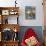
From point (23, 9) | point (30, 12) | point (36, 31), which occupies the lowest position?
point (36, 31)

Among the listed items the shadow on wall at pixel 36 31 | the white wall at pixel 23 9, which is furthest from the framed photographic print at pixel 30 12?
the shadow on wall at pixel 36 31

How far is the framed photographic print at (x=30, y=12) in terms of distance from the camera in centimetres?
553

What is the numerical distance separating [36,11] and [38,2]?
32cm

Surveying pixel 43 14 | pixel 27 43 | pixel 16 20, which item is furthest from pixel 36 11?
pixel 27 43

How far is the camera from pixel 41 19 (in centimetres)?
552

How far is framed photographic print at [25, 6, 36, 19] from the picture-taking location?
5.53m

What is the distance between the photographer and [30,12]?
18.2 ft

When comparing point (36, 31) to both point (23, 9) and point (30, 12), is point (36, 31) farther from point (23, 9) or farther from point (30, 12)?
point (23, 9)

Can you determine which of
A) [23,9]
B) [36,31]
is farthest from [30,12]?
[36,31]

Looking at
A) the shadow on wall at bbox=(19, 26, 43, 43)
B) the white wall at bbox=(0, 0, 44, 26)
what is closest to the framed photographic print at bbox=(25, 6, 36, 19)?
the white wall at bbox=(0, 0, 44, 26)

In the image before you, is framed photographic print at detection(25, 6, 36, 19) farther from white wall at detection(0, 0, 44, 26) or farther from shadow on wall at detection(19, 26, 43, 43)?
shadow on wall at detection(19, 26, 43, 43)

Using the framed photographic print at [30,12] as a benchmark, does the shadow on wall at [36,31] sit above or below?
below

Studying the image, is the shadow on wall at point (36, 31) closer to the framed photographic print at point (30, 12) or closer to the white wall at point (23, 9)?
the white wall at point (23, 9)

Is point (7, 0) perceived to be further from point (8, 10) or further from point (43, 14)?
point (43, 14)
